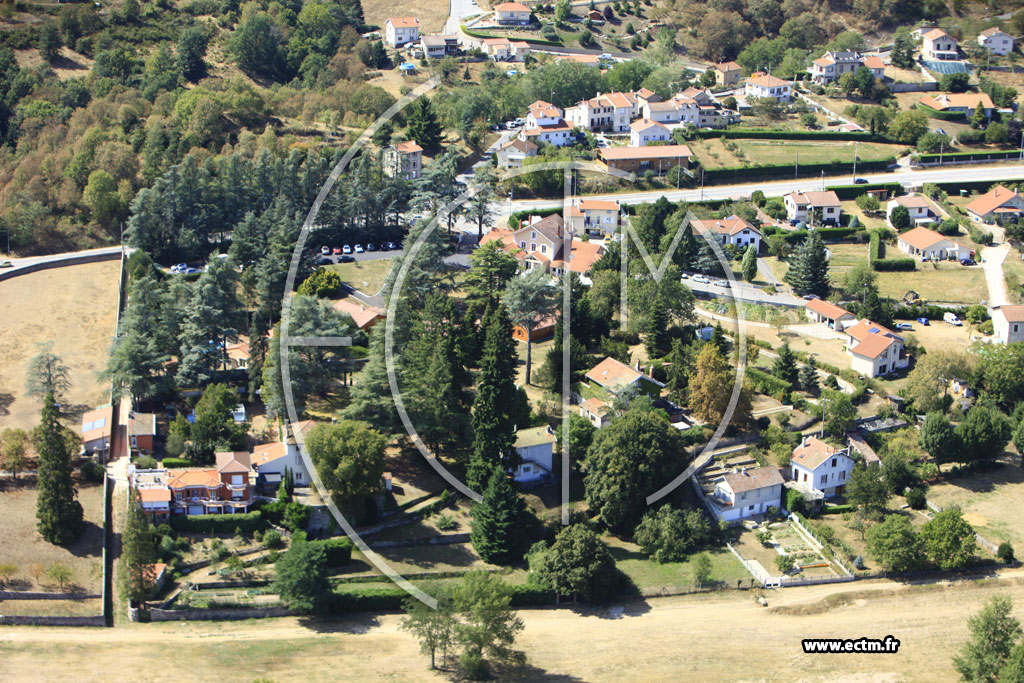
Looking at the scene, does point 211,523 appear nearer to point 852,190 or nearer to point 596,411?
point 596,411

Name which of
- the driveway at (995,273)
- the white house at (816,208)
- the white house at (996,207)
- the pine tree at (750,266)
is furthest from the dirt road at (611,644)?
the white house at (996,207)

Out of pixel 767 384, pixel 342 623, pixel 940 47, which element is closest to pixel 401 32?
pixel 940 47

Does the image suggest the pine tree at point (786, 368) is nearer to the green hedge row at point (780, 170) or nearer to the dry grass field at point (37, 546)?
the green hedge row at point (780, 170)

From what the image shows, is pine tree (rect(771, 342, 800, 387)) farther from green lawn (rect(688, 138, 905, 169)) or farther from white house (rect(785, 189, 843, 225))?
green lawn (rect(688, 138, 905, 169))

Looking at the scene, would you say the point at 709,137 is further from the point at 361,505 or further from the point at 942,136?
the point at 361,505

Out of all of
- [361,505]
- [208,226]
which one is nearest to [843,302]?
[361,505]

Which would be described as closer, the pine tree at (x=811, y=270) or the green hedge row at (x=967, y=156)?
the pine tree at (x=811, y=270)
